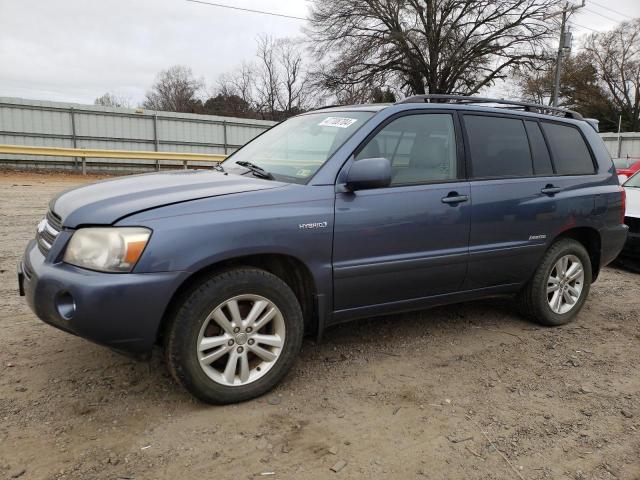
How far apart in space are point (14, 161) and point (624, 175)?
17.6 metres

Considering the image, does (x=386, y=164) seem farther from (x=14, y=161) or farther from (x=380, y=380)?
(x=14, y=161)

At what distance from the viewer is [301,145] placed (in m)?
3.60

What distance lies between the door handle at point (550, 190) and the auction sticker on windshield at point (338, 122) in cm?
166

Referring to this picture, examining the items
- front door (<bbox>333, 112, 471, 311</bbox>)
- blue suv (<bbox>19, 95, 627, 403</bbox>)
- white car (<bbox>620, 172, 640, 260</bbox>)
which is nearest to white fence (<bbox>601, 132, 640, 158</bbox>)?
white car (<bbox>620, 172, 640, 260</bbox>)

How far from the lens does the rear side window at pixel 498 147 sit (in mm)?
3805

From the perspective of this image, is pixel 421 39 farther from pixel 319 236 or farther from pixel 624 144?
pixel 319 236

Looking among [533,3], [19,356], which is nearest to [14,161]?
[19,356]

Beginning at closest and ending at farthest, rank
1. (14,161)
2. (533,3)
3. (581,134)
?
(581,134)
(14,161)
(533,3)

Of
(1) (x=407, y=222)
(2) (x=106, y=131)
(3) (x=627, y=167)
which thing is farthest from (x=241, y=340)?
(2) (x=106, y=131)

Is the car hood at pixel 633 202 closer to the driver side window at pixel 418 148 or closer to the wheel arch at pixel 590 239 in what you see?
the wheel arch at pixel 590 239

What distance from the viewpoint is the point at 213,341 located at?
277 centimetres

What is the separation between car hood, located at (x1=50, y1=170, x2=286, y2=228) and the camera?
2.67 m

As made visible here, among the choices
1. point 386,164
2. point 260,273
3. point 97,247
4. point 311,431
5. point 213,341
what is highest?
point 386,164

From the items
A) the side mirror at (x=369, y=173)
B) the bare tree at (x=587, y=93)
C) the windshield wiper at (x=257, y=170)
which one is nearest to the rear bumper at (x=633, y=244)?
the side mirror at (x=369, y=173)
